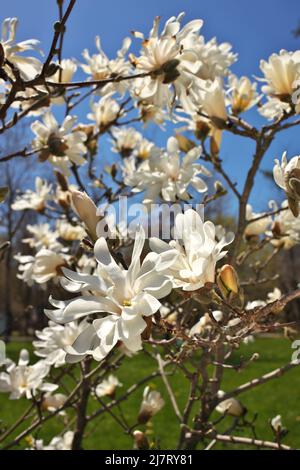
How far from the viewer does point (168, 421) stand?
436 cm

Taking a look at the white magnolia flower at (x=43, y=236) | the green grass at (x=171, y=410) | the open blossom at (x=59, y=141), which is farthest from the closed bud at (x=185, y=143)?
the green grass at (x=171, y=410)

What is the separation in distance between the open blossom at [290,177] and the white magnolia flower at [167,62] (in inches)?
16.6

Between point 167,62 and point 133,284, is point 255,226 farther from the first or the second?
point 133,284

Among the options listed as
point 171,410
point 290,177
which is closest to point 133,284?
point 290,177

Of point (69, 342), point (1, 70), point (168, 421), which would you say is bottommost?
point (168, 421)

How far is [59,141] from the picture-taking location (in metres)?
1.39

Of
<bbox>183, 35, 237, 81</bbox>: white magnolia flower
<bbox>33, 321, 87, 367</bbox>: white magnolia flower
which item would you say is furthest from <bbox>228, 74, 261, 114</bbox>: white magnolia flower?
<bbox>33, 321, 87, 367</bbox>: white magnolia flower

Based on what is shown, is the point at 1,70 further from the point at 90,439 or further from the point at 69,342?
the point at 90,439

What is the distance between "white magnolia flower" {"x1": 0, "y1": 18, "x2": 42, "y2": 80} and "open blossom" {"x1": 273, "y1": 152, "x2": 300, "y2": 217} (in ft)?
1.82

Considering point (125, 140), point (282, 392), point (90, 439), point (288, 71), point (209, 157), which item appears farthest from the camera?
point (282, 392)

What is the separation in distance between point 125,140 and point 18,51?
3.47ft

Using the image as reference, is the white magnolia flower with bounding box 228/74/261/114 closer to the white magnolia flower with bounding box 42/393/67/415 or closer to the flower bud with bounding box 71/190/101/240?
the flower bud with bounding box 71/190/101/240

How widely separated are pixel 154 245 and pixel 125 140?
1402 millimetres
